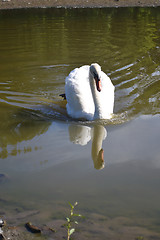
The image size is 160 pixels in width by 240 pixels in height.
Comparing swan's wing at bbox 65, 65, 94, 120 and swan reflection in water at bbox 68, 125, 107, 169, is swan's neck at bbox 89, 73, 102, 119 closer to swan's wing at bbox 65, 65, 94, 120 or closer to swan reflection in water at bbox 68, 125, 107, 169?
swan's wing at bbox 65, 65, 94, 120

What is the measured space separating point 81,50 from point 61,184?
22.8ft

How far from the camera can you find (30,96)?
756 cm

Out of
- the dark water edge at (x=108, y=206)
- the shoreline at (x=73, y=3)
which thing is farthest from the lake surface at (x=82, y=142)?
the shoreline at (x=73, y=3)

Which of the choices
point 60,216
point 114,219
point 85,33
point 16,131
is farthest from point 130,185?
point 85,33

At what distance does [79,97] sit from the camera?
6246 mm

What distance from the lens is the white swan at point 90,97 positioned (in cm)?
617

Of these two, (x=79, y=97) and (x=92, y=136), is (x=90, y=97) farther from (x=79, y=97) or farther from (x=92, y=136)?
(x=92, y=136)

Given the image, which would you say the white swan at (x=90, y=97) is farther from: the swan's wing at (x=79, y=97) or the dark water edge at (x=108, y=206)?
the dark water edge at (x=108, y=206)

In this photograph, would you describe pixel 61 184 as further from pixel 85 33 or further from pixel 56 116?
pixel 85 33

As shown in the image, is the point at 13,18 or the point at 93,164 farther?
the point at 13,18

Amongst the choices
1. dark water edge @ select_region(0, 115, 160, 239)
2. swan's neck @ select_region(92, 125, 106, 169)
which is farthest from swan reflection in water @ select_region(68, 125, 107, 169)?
dark water edge @ select_region(0, 115, 160, 239)

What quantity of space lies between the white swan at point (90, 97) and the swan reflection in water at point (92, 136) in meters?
0.22

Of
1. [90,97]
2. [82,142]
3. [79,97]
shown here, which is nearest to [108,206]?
[82,142]

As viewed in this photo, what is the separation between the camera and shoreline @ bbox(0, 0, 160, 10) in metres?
18.6
